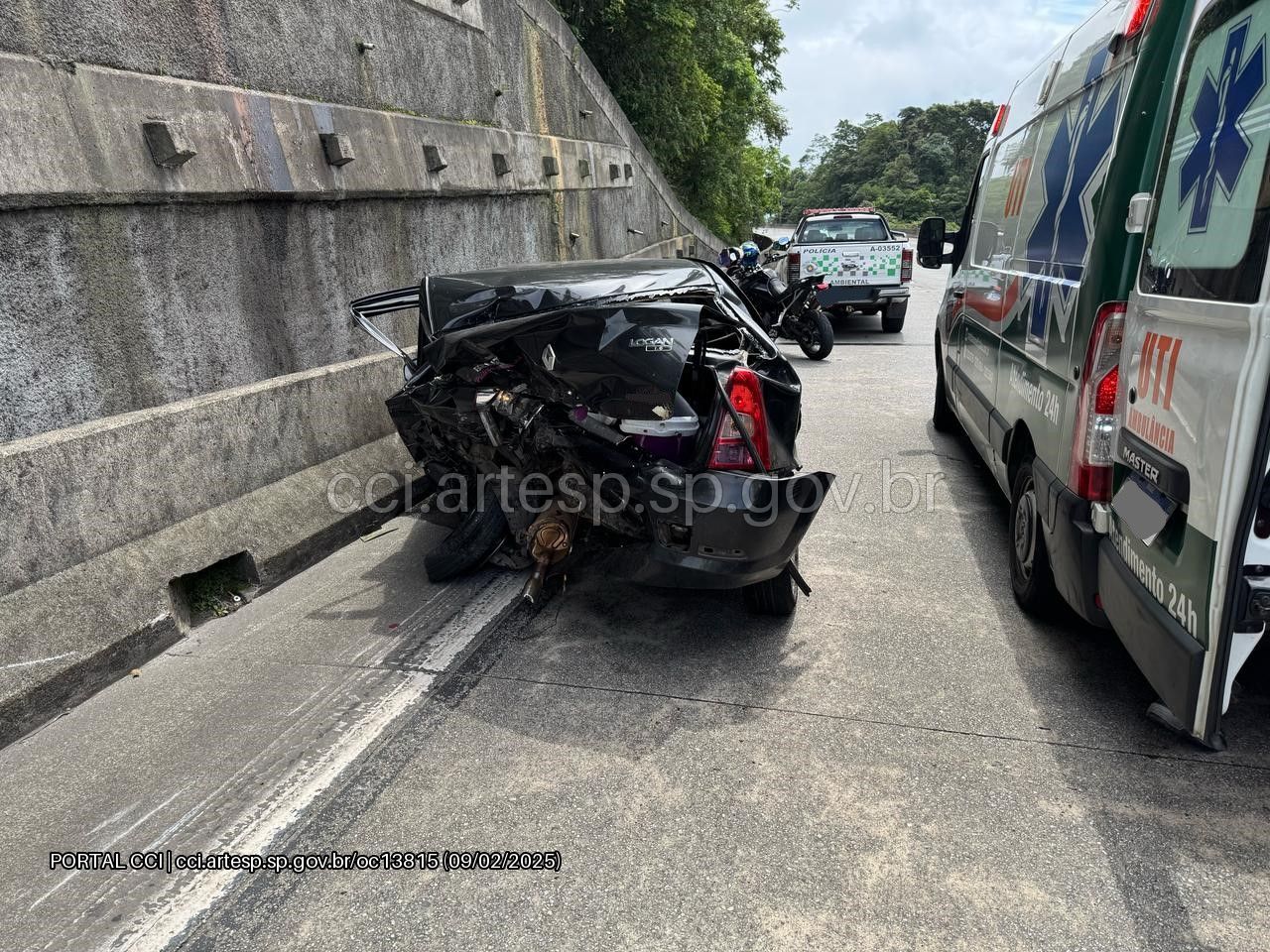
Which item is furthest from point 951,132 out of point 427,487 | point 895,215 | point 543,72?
point 427,487

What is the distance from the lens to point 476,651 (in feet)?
13.0

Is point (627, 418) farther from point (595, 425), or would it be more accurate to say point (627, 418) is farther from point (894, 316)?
point (894, 316)

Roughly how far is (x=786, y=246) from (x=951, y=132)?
108 m

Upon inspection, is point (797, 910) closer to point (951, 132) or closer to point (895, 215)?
point (895, 215)

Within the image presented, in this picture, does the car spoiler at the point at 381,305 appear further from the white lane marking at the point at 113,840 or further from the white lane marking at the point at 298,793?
the white lane marking at the point at 113,840

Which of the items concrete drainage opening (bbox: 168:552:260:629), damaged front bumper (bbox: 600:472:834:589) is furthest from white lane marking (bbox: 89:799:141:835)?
damaged front bumper (bbox: 600:472:834:589)

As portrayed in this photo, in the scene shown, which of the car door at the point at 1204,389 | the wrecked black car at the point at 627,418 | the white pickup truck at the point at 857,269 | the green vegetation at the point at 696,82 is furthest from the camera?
the green vegetation at the point at 696,82

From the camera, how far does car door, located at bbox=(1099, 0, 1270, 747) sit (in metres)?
2.27

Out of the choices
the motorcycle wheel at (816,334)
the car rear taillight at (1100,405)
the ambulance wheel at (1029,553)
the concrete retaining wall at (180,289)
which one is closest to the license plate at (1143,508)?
the car rear taillight at (1100,405)

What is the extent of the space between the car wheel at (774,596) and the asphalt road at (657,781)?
10cm

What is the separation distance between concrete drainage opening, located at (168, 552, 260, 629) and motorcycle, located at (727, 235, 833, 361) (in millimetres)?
7998

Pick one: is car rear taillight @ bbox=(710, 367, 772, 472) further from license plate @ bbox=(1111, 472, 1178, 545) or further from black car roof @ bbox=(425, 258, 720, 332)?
license plate @ bbox=(1111, 472, 1178, 545)

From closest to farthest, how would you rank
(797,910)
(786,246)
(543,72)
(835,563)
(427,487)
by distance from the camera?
(797,910) → (835,563) → (427,487) → (543,72) → (786,246)

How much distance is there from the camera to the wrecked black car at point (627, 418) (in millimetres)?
3521
